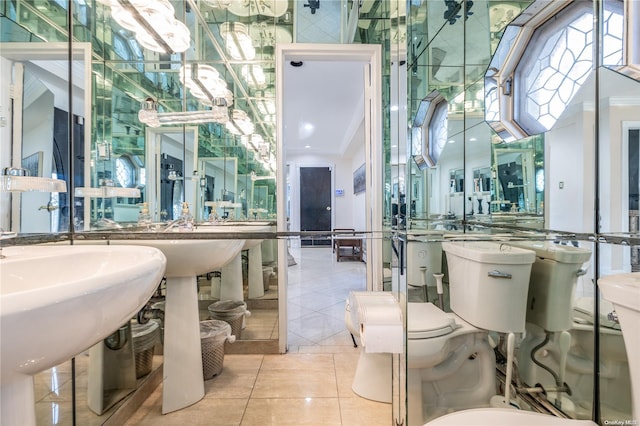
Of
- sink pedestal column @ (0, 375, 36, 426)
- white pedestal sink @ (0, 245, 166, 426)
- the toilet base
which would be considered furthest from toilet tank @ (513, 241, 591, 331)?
sink pedestal column @ (0, 375, 36, 426)

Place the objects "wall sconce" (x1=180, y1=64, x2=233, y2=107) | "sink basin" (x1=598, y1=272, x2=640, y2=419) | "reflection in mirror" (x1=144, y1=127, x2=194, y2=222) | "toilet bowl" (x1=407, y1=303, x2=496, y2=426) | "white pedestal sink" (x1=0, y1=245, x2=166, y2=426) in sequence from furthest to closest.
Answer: "wall sconce" (x1=180, y1=64, x2=233, y2=107)
"reflection in mirror" (x1=144, y1=127, x2=194, y2=222)
"toilet bowl" (x1=407, y1=303, x2=496, y2=426)
"sink basin" (x1=598, y1=272, x2=640, y2=419)
"white pedestal sink" (x1=0, y1=245, x2=166, y2=426)

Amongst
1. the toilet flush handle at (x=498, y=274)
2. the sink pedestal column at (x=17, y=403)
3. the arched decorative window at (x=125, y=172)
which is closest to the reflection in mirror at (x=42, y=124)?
the arched decorative window at (x=125, y=172)

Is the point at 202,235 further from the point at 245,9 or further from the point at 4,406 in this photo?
the point at 245,9

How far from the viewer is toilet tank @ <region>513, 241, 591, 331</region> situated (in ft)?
3.39

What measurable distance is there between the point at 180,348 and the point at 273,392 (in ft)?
1.79

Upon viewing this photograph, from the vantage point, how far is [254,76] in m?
1.87

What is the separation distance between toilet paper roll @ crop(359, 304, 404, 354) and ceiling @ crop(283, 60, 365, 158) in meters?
1.34

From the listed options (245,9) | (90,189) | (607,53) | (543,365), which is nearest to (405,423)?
(543,365)

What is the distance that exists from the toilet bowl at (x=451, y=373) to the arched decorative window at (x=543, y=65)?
86 centimetres

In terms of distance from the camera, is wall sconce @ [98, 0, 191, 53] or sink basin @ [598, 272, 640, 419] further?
wall sconce @ [98, 0, 191, 53]

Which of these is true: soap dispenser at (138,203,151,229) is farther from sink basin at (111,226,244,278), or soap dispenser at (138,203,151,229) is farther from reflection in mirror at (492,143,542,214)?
reflection in mirror at (492,143,542,214)

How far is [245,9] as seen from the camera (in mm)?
1815

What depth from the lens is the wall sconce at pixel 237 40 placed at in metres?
1.80

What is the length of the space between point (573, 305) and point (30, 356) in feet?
5.23
